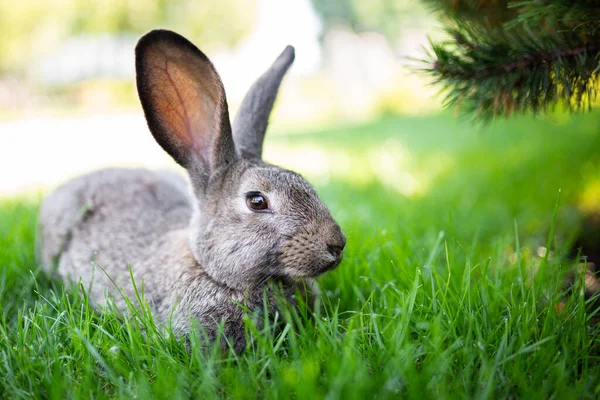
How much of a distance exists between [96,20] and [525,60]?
31130 mm

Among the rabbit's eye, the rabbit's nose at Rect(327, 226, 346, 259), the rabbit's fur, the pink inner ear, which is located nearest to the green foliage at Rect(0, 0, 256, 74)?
the rabbit's fur

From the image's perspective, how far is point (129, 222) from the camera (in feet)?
10.9

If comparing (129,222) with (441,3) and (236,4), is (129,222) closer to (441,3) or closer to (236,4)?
(441,3)

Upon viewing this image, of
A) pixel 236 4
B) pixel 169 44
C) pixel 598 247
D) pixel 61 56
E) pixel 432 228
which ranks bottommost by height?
pixel 598 247

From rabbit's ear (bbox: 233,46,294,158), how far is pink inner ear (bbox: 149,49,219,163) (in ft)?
1.17

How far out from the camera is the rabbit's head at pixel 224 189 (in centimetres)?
236

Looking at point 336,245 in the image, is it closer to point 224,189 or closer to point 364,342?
point 364,342

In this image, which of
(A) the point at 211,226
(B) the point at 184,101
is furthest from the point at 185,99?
(A) the point at 211,226

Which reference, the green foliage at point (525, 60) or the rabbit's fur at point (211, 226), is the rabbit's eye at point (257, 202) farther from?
the green foliage at point (525, 60)

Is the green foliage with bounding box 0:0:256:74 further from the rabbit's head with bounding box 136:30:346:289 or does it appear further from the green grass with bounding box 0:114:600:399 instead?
the green grass with bounding box 0:114:600:399

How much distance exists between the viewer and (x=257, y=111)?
10.2 ft

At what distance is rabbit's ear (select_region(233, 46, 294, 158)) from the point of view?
122 inches

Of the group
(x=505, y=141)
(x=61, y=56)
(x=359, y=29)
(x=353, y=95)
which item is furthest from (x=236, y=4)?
(x=505, y=141)

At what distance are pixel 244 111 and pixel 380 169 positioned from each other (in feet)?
11.9
